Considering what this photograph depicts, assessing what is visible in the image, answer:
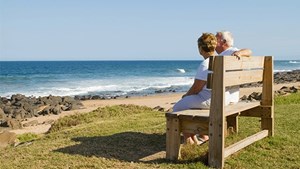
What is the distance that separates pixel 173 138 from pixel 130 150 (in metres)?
0.94

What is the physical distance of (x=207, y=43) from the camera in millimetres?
6113

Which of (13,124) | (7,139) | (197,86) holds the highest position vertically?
(197,86)

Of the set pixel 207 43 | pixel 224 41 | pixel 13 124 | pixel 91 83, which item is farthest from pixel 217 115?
pixel 91 83

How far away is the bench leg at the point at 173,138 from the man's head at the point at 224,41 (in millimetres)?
1742

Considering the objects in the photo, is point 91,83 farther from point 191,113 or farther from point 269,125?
point 191,113

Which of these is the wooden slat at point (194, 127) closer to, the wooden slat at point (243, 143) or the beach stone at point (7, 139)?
the wooden slat at point (243, 143)

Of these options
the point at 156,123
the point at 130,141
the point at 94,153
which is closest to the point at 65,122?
the point at 156,123

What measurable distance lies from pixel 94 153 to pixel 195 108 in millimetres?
1587

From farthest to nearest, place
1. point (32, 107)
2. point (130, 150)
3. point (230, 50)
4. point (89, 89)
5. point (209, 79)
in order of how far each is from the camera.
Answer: point (89, 89)
point (32, 107)
point (230, 50)
point (130, 150)
point (209, 79)

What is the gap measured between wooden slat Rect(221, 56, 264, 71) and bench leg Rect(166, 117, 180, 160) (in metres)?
0.99

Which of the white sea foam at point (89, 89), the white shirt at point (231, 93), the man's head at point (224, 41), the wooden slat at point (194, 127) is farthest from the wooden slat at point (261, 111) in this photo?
the white sea foam at point (89, 89)

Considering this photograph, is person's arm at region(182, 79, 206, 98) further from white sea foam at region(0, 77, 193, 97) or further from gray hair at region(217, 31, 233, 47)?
white sea foam at region(0, 77, 193, 97)

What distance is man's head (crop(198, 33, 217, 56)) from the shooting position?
6.07 m

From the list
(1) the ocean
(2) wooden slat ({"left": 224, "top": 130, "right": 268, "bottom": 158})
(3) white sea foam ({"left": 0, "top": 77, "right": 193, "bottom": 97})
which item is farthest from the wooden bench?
(3) white sea foam ({"left": 0, "top": 77, "right": 193, "bottom": 97})
